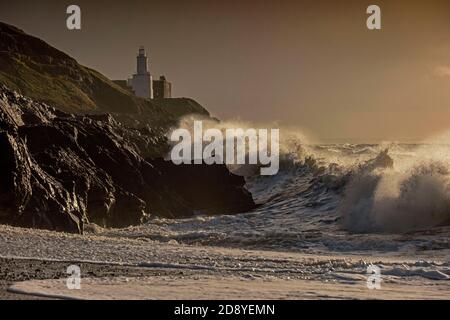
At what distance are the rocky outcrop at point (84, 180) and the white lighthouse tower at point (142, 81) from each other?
87.6 metres

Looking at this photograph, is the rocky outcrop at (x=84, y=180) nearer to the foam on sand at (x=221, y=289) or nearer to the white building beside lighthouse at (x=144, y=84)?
the foam on sand at (x=221, y=289)

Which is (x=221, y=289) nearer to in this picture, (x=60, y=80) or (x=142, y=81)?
(x=60, y=80)

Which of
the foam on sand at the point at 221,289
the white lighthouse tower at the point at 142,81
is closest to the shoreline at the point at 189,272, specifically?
the foam on sand at the point at 221,289

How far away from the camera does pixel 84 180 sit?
23125 mm

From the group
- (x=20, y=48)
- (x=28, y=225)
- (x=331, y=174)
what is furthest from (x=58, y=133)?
(x=20, y=48)

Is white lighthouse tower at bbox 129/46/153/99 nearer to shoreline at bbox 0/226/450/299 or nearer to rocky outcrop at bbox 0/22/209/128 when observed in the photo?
rocky outcrop at bbox 0/22/209/128

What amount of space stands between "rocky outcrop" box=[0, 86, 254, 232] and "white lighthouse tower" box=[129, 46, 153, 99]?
8762 centimetres

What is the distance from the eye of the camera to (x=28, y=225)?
1838 cm

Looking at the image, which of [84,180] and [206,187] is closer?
[84,180]

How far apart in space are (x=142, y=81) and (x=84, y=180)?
101 meters

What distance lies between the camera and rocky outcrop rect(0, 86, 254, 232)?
18812mm

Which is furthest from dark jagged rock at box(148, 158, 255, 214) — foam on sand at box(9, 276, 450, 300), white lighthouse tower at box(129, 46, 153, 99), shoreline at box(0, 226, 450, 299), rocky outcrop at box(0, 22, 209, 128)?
white lighthouse tower at box(129, 46, 153, 99)

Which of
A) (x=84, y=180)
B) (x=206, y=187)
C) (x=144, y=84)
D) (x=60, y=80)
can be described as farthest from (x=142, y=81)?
(x=84, y=180)
